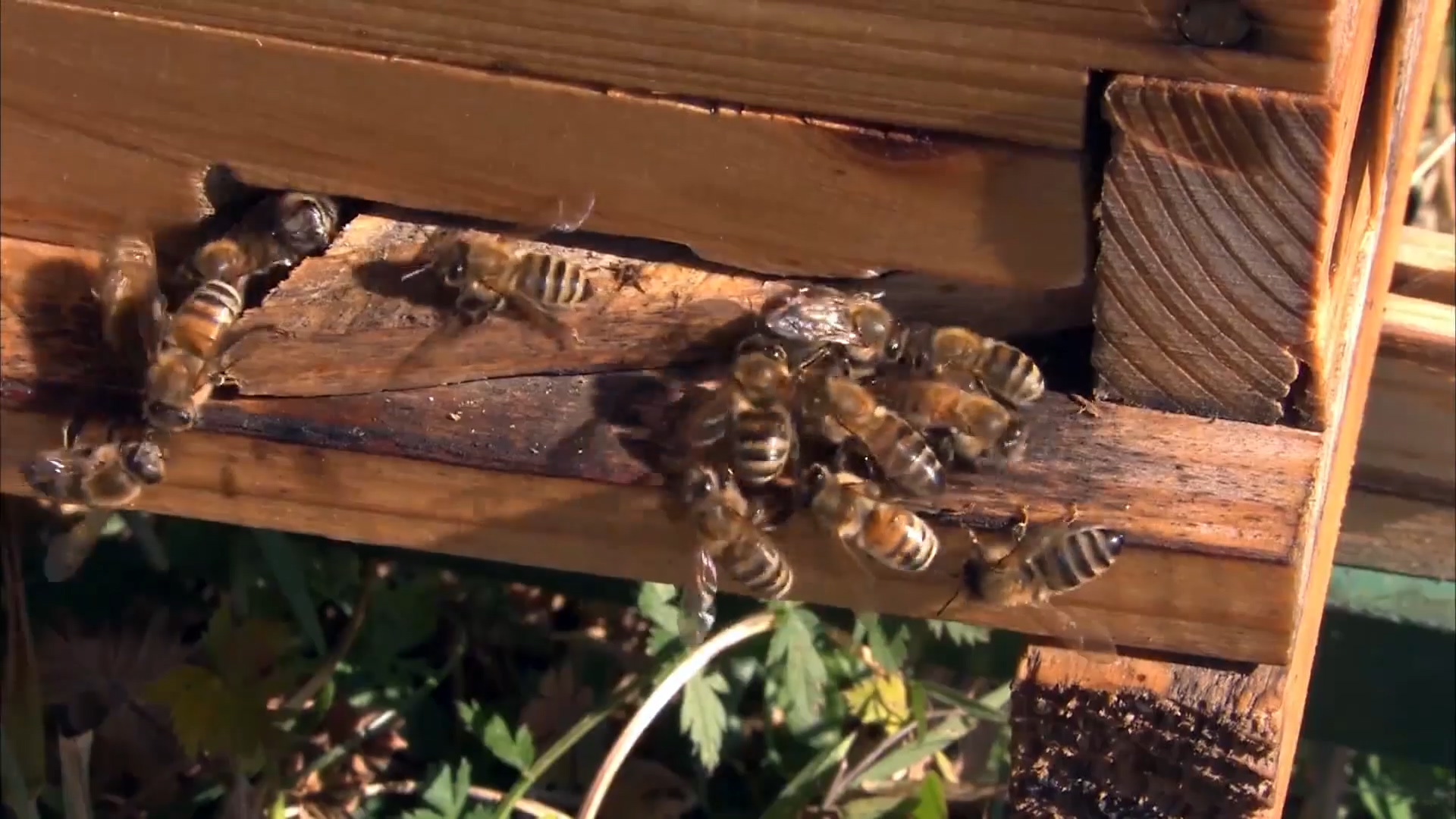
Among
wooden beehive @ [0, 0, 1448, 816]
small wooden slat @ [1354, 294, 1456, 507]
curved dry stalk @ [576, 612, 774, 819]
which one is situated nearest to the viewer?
wooden beehive @ [0, 0, 1448, 816]

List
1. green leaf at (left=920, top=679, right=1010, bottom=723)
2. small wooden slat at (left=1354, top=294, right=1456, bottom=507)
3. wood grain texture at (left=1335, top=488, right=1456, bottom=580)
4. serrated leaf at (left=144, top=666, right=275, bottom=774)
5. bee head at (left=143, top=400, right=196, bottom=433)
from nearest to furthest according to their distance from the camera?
bee head at (left=143, top=400, right=196, bottom=433)
serrated leaf at (left=144, top=666, right=275, bottom=774)
green leaf at (left=920, top=679, right=1010, bottom=723)
small wooden slat at (left=1354, top=294, right=1456, bottom=507)
wood grain texture at (left=1335, top=488, right=1456, bottom=580)

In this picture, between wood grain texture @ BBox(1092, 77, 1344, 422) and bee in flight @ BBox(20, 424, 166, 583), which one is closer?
wood grain texture @ BBox(1092, 77, 1344, 422)

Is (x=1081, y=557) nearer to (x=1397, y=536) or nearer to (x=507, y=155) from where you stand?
(x=507, y=155)

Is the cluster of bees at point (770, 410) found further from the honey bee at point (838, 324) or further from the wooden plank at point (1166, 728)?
the wooden plank at point (1166, 728)

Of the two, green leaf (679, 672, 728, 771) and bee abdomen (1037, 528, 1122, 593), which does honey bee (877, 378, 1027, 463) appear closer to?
bee abdomen (1037, 528, 1122, 593)

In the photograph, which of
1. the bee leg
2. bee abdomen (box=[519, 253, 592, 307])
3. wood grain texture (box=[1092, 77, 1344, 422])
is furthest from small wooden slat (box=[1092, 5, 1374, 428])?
bee abdomen (box=[519, 253, 592, 307])

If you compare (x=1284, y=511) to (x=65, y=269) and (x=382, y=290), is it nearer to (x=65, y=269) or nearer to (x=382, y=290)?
(x=382, y=290)

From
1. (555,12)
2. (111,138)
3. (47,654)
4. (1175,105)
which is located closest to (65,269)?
(111,138)
